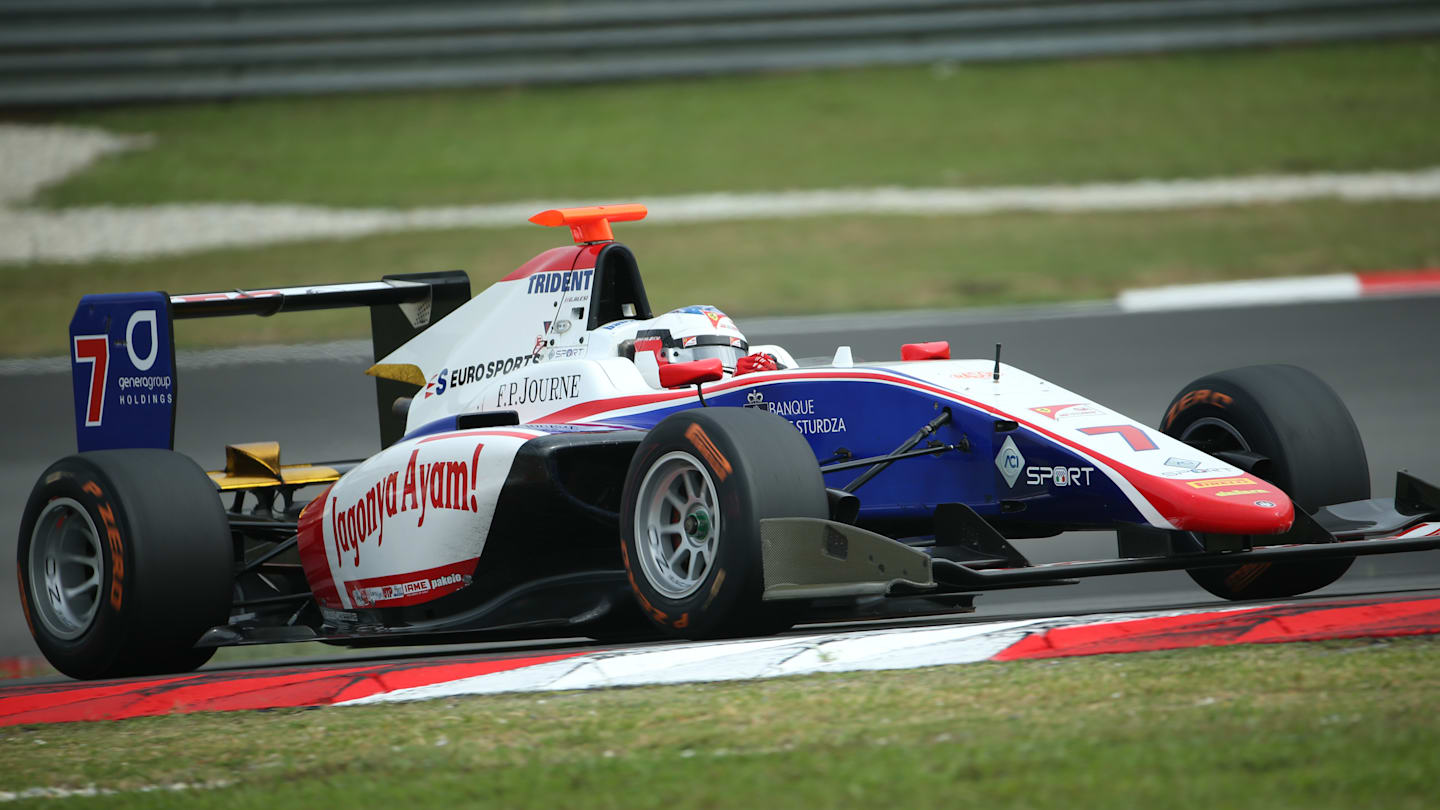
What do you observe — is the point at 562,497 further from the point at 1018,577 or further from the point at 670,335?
the point at 1018,577

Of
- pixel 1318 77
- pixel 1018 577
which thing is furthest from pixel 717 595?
pixel 1318 77

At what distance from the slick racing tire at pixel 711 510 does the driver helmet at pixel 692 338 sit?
1151 millimetres

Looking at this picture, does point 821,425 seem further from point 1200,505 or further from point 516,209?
point 516,209

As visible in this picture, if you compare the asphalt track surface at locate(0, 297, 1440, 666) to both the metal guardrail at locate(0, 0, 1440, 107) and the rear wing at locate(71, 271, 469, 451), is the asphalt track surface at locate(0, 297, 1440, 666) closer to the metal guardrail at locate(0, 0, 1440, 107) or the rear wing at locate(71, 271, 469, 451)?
the rear wing at locate(71, 271, 469, 451)

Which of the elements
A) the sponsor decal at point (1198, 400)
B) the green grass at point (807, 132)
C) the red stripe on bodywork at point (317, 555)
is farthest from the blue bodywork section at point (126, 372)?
the green grass at point (807, 132)

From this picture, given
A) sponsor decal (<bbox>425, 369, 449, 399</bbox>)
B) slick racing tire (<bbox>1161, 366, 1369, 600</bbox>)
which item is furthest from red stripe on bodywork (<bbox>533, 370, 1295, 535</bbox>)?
sponsor decal (<bbox>425, 369, 449, 399</bbox>)

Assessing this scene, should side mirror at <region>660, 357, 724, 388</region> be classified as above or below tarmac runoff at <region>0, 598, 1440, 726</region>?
above

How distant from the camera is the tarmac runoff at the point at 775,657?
5.27 meters

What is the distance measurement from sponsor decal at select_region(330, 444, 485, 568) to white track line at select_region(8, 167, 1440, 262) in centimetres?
1154

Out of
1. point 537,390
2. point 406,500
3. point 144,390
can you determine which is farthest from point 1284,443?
point 144,390

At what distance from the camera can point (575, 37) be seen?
71.8 ft

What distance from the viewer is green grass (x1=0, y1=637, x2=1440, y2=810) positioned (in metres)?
3.85

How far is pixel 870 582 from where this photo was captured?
5668 mm

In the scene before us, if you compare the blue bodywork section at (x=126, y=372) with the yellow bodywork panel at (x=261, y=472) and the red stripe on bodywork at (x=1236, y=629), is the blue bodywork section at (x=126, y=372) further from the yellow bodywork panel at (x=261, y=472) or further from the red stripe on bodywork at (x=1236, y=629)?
the red stripe on bodywork at (x=1236, y=629)
